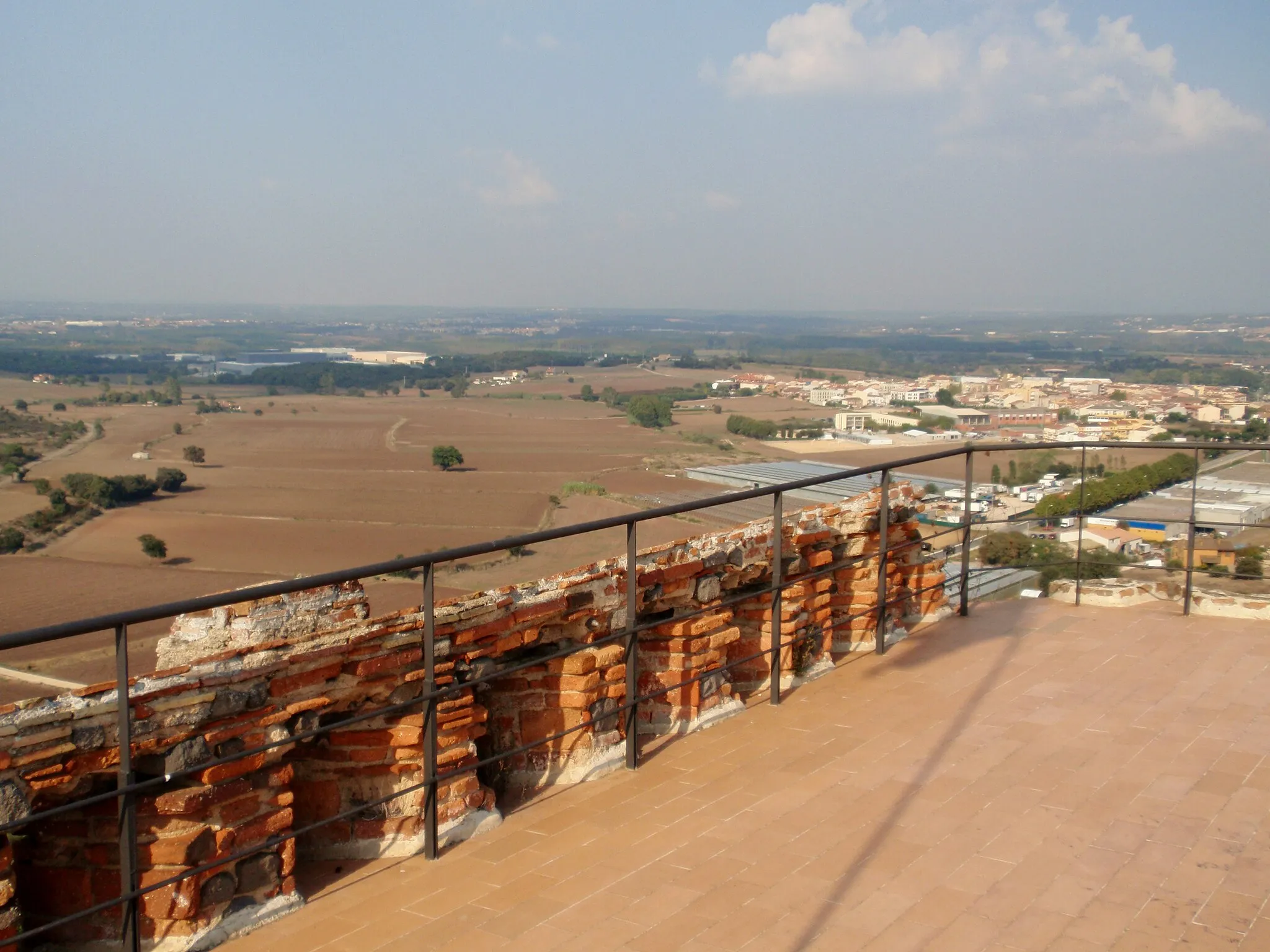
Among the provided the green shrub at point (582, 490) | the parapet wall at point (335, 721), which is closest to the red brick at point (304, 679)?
the parapet wall at point (335, 721)

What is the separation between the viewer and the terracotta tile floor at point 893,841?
131 inches

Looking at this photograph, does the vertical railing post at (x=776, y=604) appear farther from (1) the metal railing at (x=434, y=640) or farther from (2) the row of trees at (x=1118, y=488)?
(2) the row of trees at (x=1118, y=488)

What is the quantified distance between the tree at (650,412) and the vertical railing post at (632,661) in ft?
226

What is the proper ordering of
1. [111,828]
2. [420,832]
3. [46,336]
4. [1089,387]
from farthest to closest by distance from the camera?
[46,336] → [1089,387] → [420,832] → [111,828]

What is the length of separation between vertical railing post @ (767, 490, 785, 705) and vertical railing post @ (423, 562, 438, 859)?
208 centimetres

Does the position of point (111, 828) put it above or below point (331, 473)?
above

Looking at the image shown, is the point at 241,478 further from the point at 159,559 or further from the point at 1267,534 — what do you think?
the point at 1267,534

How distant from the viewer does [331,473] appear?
199 ft

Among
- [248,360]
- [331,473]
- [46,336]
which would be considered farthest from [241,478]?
[46,336]

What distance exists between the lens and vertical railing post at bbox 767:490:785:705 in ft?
17.8

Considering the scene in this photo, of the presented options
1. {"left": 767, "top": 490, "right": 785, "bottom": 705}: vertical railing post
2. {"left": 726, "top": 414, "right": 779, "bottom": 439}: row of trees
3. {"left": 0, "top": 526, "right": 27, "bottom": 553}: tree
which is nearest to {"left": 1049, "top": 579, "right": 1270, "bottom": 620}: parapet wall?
{"left": 767, "top": 490, "right": 785, "bottom": 705}: vertical railing post

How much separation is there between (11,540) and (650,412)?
42915 millimetres

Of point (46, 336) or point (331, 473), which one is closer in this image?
point (331, 473)

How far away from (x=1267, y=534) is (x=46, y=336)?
166381 millimetres
